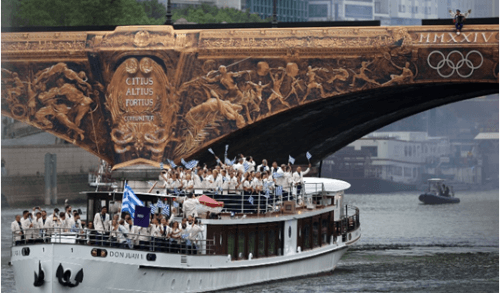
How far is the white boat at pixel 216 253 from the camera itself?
40.4 meters

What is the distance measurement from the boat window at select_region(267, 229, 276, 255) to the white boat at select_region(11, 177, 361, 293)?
0.05 ft

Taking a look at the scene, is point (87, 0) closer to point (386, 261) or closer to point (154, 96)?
point (154, 96)

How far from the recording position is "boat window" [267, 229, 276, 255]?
47.7m

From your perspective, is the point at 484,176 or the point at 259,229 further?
the point at 484,176

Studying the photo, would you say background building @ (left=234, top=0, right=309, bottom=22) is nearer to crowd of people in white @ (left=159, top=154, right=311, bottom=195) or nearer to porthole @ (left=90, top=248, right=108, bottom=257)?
crowd of people in white @ (left=159, top=154, right=311, bottom=195)

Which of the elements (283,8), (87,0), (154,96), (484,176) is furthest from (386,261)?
(283,8)

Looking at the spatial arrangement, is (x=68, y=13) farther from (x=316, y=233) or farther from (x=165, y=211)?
(x=165, y=211)

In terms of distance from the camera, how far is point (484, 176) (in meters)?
145

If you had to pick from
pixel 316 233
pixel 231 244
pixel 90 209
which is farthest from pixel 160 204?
pixel 316 233

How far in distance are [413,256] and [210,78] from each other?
42.3 feet

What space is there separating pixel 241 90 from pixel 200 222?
2148 centimetres

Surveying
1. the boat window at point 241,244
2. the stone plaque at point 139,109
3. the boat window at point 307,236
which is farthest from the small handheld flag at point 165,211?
the stone plaque at point 139,109

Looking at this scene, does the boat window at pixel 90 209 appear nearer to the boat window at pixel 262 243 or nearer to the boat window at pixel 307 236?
the boat window at pixel 262 243

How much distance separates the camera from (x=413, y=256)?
60438mm
